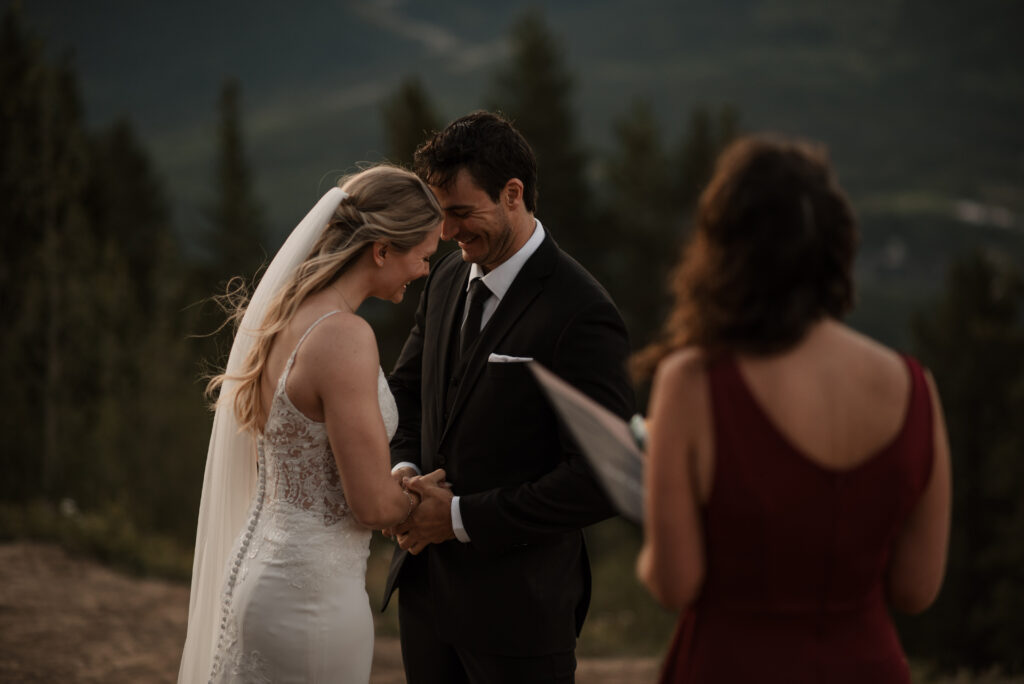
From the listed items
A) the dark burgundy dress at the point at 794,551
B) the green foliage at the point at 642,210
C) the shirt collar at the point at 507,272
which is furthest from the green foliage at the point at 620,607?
the green foliage at the point at 642,210

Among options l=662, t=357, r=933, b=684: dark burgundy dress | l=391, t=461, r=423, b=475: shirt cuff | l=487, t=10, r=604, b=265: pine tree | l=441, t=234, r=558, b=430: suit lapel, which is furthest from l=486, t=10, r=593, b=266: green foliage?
l=662, t=357, r=933, b=684: dark burgundy dress

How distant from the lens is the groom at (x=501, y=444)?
2998 millimetres

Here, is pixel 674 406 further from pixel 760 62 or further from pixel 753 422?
pixel 760 62

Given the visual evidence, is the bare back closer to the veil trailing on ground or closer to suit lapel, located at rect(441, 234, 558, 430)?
suit lapel, located at rect(441, 234, 558, 430)

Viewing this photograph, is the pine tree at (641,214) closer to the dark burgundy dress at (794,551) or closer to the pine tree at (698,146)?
the pine tree at (698,146)

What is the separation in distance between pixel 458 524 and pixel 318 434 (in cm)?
55

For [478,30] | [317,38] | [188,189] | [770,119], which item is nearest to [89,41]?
[317,38]

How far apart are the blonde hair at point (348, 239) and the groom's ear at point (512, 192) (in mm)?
281

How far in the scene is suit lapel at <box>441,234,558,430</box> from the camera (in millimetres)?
3150

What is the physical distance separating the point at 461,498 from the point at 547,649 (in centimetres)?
56

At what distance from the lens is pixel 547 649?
9.96ft

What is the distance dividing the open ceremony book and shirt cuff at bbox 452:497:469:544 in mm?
1024

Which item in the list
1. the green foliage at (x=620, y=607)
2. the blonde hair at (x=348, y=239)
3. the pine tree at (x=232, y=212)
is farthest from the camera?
the pine tree at (x=232, y=212)

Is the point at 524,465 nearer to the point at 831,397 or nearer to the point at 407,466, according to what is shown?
the point at 407,466
